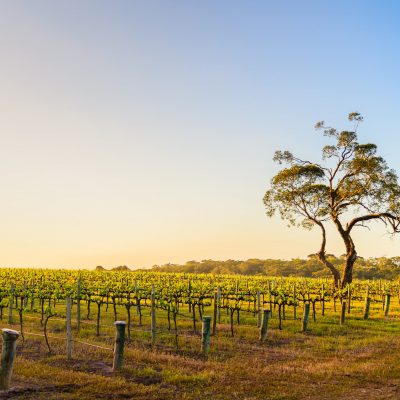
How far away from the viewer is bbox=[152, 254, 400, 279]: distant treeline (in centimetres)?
10775

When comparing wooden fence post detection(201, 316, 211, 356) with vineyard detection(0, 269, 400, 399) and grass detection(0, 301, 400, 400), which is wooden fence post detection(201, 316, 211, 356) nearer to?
vineyard detection(0, 269, 400, 399)

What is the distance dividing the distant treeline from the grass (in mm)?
79614

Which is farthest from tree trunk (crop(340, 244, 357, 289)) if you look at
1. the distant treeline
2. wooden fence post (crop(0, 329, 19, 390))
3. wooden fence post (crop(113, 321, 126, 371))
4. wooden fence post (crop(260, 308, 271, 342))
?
the distant treeline

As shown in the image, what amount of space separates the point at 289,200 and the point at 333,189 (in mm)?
4815

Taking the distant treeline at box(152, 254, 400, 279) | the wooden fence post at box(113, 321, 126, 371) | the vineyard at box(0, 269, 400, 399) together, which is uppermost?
the wooden fence post at box(113, 321, 126, 371)

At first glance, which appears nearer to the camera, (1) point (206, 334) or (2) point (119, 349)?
(2) point (119, 349)

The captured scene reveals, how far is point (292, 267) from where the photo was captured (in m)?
133

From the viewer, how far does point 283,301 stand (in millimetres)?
26688

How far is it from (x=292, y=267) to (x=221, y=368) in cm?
12098

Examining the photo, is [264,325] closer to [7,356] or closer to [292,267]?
[7,356]

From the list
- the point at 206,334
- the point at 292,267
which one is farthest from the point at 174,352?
the point at 292,267

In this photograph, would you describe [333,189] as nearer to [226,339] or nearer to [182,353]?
[226,339]

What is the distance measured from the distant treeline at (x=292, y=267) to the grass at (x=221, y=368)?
7961 cm

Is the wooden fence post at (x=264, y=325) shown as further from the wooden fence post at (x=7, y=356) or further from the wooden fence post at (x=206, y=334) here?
the wooden fence post at (x=7, y=356)
